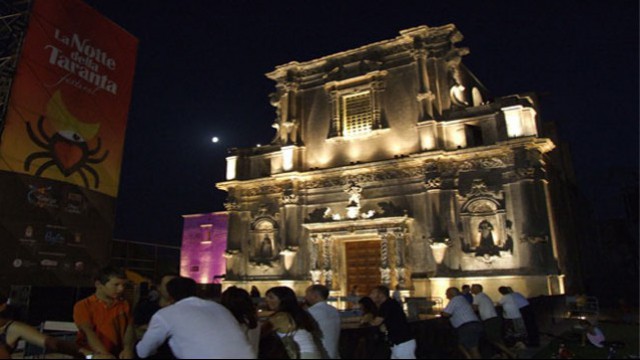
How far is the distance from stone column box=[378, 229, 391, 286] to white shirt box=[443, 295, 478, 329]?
11655mm

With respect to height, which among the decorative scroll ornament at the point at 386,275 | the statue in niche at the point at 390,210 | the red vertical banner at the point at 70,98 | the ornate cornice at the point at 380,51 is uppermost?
the ornate cornice at the point at 380,51

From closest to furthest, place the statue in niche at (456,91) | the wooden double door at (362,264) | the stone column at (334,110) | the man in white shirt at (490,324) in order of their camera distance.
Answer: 1. the man in white shirt at (490,324)
2. the wooden double door at (362,264)
3. the statue in niche at (456,91)
4. the stone column at (334,110)

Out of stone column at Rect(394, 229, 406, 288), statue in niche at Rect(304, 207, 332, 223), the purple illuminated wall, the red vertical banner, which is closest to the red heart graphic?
the red vertical banner

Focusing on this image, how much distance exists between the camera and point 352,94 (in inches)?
923

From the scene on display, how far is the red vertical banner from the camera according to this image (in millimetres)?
16094

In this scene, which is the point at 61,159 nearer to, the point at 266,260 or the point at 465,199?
the point at 266,260

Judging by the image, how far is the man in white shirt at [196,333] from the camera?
351 cm

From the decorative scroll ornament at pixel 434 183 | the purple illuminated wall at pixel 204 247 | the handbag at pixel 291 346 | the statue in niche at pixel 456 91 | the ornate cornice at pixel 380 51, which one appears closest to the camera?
the handbag at pixel 291 346

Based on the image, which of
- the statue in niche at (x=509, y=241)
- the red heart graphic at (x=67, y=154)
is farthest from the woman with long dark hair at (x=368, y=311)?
the red heart graphic at (x=67, y=154)

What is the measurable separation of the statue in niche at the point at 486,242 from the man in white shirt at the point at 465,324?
11.1m

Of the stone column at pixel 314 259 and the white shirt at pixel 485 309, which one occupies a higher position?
the stone column at pixel 314 259

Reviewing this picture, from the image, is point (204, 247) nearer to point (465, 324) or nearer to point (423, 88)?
point (423, 88)

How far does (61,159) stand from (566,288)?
70.2 ft

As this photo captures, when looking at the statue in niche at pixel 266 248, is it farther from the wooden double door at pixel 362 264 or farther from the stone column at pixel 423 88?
the stone column at pixel 423 88
